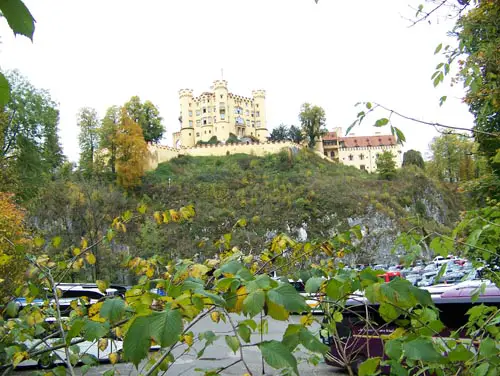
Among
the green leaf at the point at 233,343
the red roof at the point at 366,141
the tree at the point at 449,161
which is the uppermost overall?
the red roof at the point at 366,141

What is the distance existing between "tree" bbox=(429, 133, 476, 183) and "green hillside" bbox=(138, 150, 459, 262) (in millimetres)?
4339

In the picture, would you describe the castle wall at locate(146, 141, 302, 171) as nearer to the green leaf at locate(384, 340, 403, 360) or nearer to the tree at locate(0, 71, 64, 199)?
the tree at locate(0, 71, 64, 199)

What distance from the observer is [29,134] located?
108ft

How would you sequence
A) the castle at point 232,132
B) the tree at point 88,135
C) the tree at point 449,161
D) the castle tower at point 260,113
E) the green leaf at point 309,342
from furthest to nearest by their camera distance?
the castle tower at point 260,113 < the castle at point 232,132 < the tree at point 449,161 < the tree at point 88,135 < the green leaf at point 309,342

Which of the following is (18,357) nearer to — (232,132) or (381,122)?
(381,122)

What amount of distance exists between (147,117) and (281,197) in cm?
2470

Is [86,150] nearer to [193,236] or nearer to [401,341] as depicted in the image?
[193,236]

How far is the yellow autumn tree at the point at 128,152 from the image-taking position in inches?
1850

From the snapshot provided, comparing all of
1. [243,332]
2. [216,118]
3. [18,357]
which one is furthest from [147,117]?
[243,332]

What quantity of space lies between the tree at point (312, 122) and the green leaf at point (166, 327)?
2636 inches

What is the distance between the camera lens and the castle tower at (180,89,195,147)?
69000 millimetres

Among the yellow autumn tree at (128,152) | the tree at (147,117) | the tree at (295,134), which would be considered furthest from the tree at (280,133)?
the yellow autumn tree at (128,152)

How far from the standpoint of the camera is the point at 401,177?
54.1 meters

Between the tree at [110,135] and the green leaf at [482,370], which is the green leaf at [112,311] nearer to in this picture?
the green leaf at [482,370]
